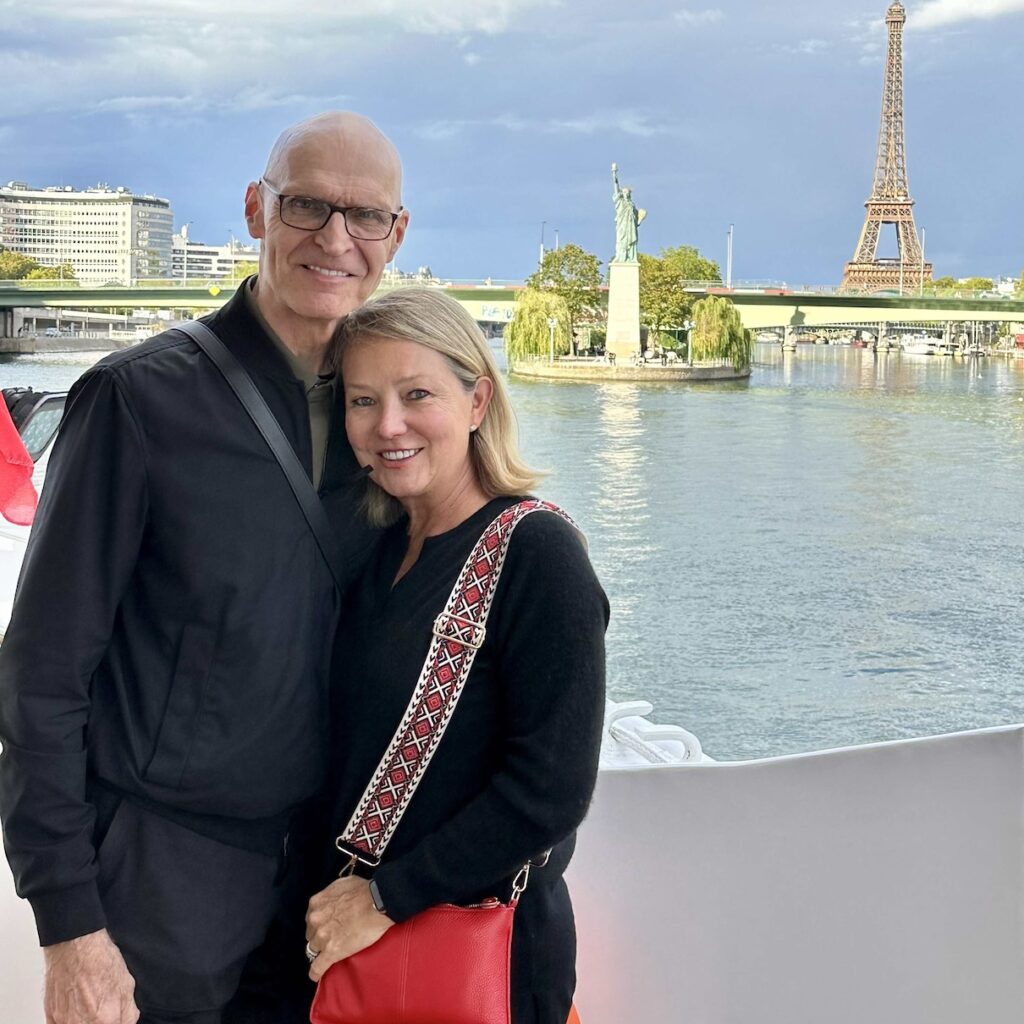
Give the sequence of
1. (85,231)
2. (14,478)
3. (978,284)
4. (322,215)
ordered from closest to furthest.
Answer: (322,215) → (14,478) → (85,231) → (978,284)

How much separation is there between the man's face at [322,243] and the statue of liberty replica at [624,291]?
960 inches

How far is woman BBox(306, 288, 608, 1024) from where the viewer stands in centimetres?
73

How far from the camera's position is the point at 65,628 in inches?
29.1

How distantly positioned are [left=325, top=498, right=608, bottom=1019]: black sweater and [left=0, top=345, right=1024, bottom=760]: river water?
38.3 feet

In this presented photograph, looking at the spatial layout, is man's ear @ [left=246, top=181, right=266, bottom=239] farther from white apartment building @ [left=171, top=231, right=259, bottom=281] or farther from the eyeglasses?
white apartment building @ [left=171, top=231, right=259, bottom=281]

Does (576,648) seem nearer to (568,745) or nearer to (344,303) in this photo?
(568,745)

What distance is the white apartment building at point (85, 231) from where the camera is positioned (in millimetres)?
28375

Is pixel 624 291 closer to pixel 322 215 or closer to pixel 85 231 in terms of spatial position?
pixel 85 231

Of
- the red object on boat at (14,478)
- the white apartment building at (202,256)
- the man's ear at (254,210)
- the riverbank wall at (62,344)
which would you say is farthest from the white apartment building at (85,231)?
the man's ear at (254,210)

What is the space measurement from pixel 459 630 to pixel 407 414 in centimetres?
14

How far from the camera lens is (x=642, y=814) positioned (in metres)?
1.05

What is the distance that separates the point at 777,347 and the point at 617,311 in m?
13.9

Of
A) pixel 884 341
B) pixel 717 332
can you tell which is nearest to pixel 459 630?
pixel 717 332

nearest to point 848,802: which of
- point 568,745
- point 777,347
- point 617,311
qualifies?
point 568,745
